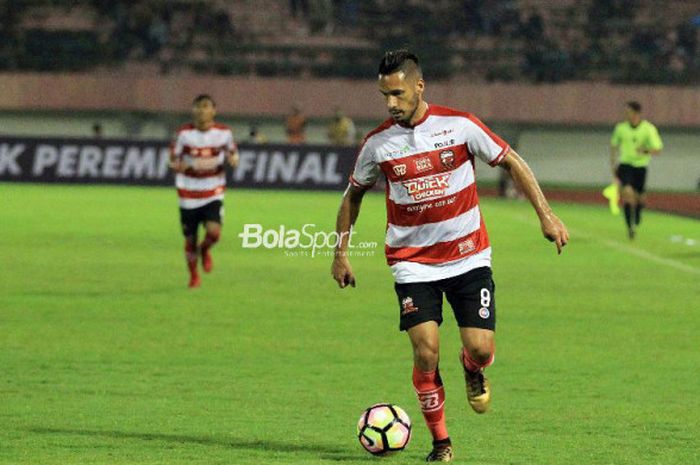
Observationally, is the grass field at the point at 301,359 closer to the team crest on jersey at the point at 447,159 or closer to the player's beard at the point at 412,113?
the team crest on jersey at the point at 447,159

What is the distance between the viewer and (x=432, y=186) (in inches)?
319

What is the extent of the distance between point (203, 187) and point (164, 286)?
4.05 ft

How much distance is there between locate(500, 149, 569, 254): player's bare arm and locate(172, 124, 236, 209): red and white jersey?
10.1m

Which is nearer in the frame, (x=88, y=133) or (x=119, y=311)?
(x=119, y=311)

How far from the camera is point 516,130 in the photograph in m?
48.5

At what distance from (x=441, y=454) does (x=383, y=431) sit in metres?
0.33

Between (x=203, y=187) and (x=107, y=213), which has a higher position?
(x=203, y=187)

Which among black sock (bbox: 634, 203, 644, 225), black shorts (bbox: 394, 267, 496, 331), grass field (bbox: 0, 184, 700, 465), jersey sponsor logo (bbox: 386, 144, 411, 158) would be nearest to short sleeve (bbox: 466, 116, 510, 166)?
jersey sponsor logo (bbox: 386, 144, 411, 158)

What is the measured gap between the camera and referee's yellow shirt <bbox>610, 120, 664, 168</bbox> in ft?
85.4

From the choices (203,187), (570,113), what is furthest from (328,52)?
(203,187)

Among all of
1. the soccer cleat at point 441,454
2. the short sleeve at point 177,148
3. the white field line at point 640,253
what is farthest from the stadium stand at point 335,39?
the soccer cleat at point 441,454

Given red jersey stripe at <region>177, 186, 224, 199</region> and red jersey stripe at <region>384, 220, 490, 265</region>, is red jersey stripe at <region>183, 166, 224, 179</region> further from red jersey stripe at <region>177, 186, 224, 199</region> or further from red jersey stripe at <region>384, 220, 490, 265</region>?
red jersey stripe at <region>384, 220, 490, 265</region>

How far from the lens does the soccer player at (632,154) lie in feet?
84.9

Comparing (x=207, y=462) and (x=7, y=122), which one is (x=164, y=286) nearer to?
(x=207, y=462)
